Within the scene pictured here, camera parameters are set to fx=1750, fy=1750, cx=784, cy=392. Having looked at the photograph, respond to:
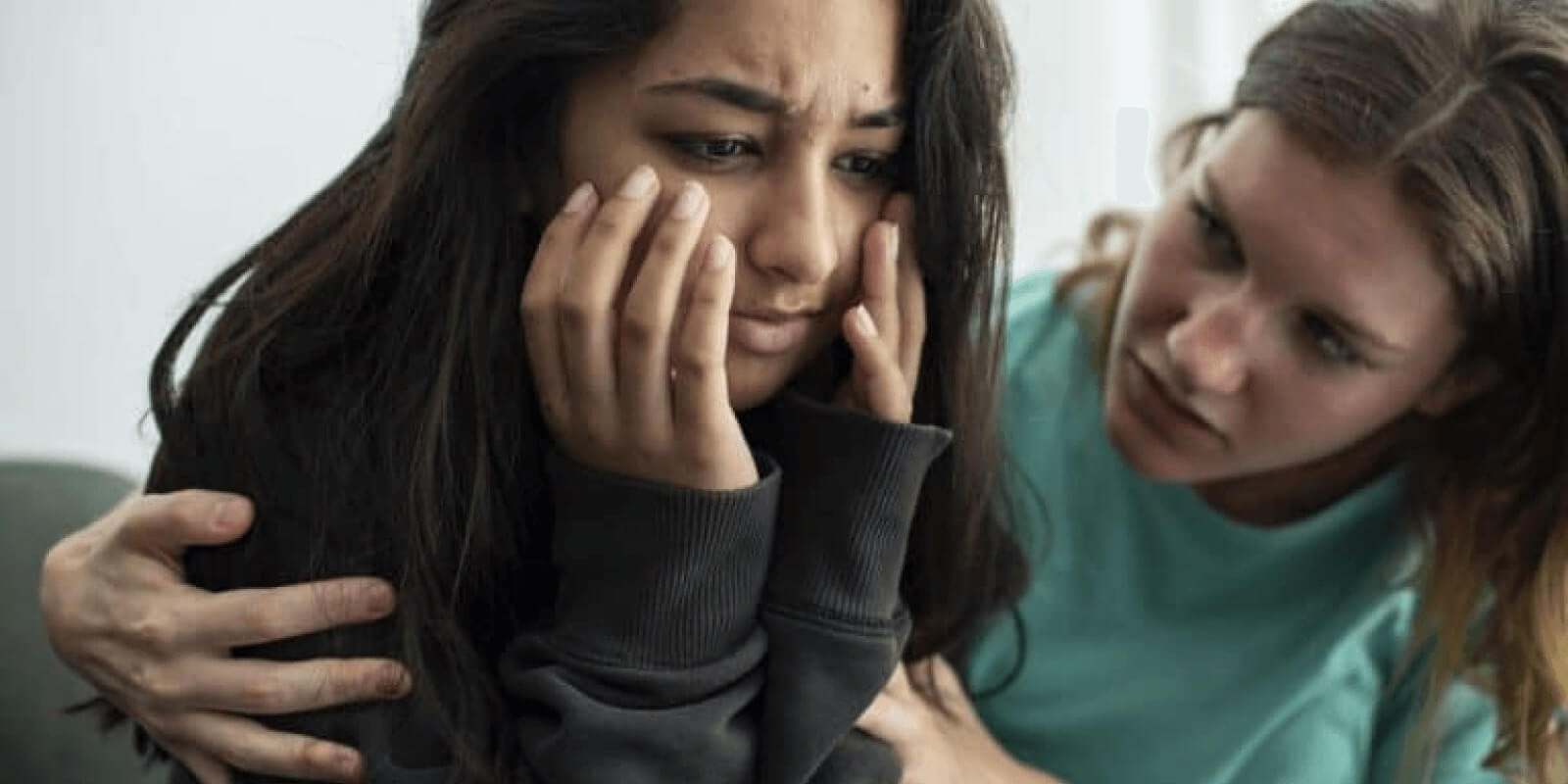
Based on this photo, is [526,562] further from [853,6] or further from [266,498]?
[853,6]

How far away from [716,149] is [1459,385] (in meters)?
0.58

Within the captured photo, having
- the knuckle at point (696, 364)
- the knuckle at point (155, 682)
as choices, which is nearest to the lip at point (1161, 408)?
the knuckle at point (696, 364)

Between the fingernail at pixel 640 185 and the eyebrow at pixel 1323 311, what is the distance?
417mm

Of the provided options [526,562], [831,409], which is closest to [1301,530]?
[831,409]

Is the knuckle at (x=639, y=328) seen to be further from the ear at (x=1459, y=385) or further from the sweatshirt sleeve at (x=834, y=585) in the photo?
the ear at (x=1459, y=385)

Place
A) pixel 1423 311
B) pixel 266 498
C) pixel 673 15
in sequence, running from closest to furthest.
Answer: pixel 673 15 → pixel 266 498 → pixel 1423 311

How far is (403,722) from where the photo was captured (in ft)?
2.85

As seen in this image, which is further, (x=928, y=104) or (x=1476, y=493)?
(x=1476, y=493)

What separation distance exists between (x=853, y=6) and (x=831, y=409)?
0.21 meters

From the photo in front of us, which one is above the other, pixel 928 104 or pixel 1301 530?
pixel 928 104

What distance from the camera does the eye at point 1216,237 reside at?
1.09 meters

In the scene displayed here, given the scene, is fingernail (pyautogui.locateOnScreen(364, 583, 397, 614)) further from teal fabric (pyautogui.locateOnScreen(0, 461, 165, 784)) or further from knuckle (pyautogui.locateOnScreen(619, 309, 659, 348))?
teal fabric (pyautogui.locateOnScreen(0, 461, 165, 784))

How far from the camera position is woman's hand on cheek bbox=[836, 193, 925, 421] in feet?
2.93

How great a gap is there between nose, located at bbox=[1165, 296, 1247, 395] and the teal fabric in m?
0.73
